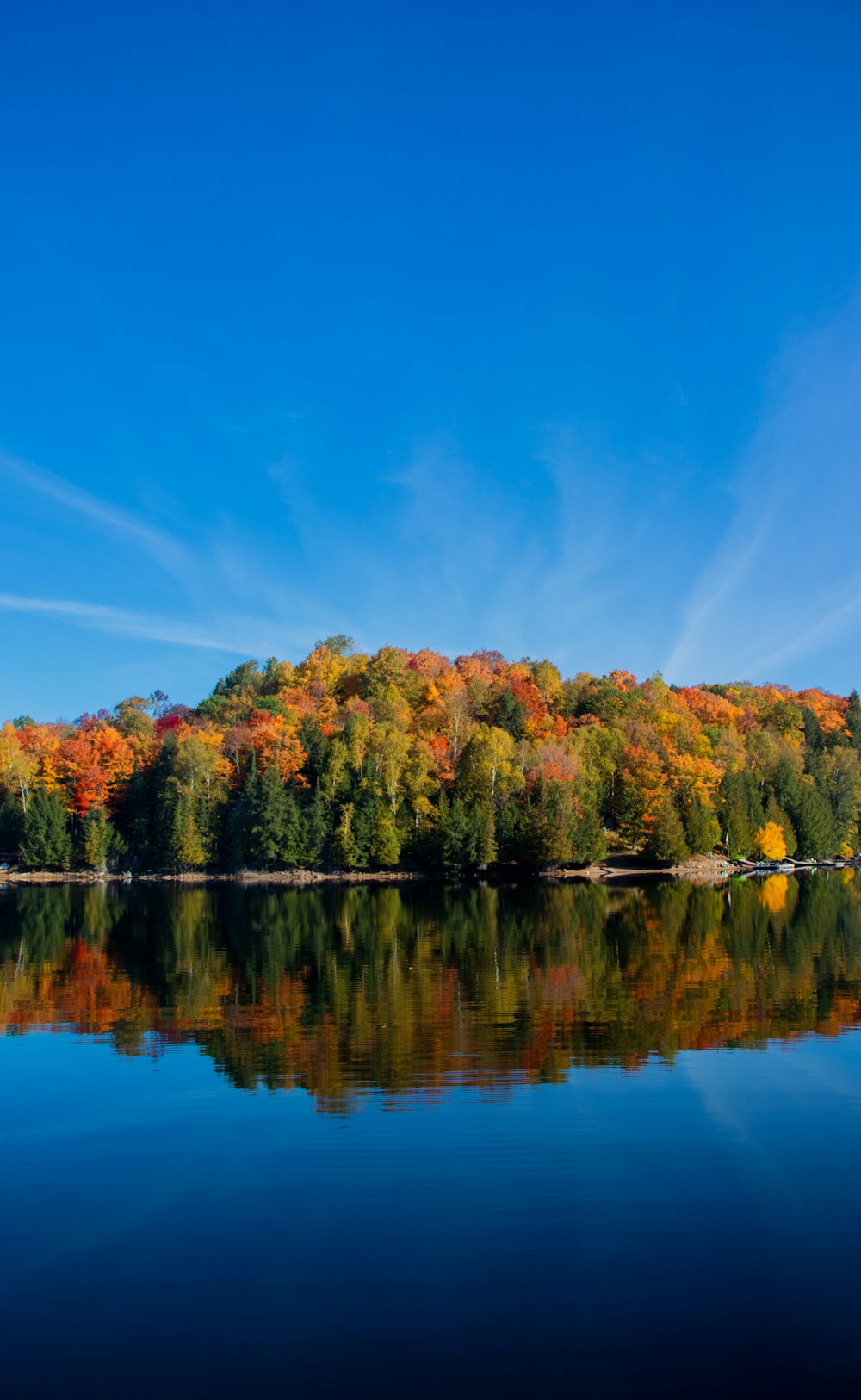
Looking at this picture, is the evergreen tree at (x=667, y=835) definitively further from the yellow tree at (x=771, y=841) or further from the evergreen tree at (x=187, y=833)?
A: the evergreen tree at (x=187, y=833)

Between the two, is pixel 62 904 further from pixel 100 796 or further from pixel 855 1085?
pixel 855 1085

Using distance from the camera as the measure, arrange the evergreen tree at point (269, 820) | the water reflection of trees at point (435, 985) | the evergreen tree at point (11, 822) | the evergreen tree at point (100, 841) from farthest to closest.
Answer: the evergreen tree at point (11, 822)
the evergreen tree at point (100, 841)
the evergreen tree at point (269, 820)
the water reflection of trees at point (435, 985)

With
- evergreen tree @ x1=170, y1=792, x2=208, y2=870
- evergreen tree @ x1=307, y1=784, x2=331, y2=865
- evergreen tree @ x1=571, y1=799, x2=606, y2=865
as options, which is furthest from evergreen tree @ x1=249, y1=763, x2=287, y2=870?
evergreen tree @ x1=571, y1=799, x2=606, y2=865

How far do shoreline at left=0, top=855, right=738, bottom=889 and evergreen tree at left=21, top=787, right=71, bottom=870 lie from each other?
1.68m

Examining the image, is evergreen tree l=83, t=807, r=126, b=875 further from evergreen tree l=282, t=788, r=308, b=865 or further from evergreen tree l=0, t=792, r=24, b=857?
evergreen tree l=282, t=788, r=308, b=865

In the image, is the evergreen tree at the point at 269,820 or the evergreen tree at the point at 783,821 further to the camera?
the evergreen tree at the point at 783,821

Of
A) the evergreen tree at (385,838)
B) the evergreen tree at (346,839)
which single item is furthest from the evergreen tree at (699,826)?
the evergreen tree at (346,839)

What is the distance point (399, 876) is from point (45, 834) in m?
32.9

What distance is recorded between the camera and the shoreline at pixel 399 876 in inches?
3179

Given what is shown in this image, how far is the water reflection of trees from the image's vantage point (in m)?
16.1

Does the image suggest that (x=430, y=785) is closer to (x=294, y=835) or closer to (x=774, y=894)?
(x=294, y=835)

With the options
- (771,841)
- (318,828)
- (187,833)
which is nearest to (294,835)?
(318,828)

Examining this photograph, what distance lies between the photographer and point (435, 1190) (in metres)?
10.1

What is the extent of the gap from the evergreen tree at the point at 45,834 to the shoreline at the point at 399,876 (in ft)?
5.50
